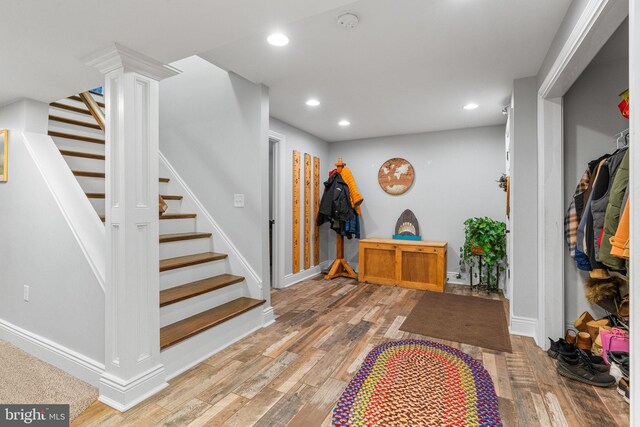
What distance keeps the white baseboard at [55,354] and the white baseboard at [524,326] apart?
307 cm

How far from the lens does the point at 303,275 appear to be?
4.69 m

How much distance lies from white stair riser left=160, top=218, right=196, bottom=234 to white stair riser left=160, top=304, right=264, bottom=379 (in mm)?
1071

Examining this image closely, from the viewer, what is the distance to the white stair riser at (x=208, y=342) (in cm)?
204

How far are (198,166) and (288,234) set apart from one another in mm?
1592

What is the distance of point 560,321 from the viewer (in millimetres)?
2402

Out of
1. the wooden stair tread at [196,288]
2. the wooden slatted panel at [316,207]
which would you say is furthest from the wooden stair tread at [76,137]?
the wooden slatted panel at [316,207]

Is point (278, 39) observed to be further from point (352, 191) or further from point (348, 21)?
point (352, 191)

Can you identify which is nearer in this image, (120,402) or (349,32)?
(120,402)

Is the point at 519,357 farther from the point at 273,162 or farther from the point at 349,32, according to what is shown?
the point at 273,162

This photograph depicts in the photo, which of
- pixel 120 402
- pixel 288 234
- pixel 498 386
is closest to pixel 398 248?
pixel 288 234

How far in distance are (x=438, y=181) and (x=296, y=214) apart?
7.02 ft

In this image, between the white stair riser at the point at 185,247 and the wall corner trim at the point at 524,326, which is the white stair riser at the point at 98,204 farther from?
the wall corner trim at the point at 524,326

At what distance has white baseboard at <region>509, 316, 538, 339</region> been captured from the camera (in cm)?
267

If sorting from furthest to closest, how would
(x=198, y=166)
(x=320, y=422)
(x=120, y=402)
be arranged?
1. (x=198, y=166)
2. (x=120, y=402)
3. (x=320, y=422)
